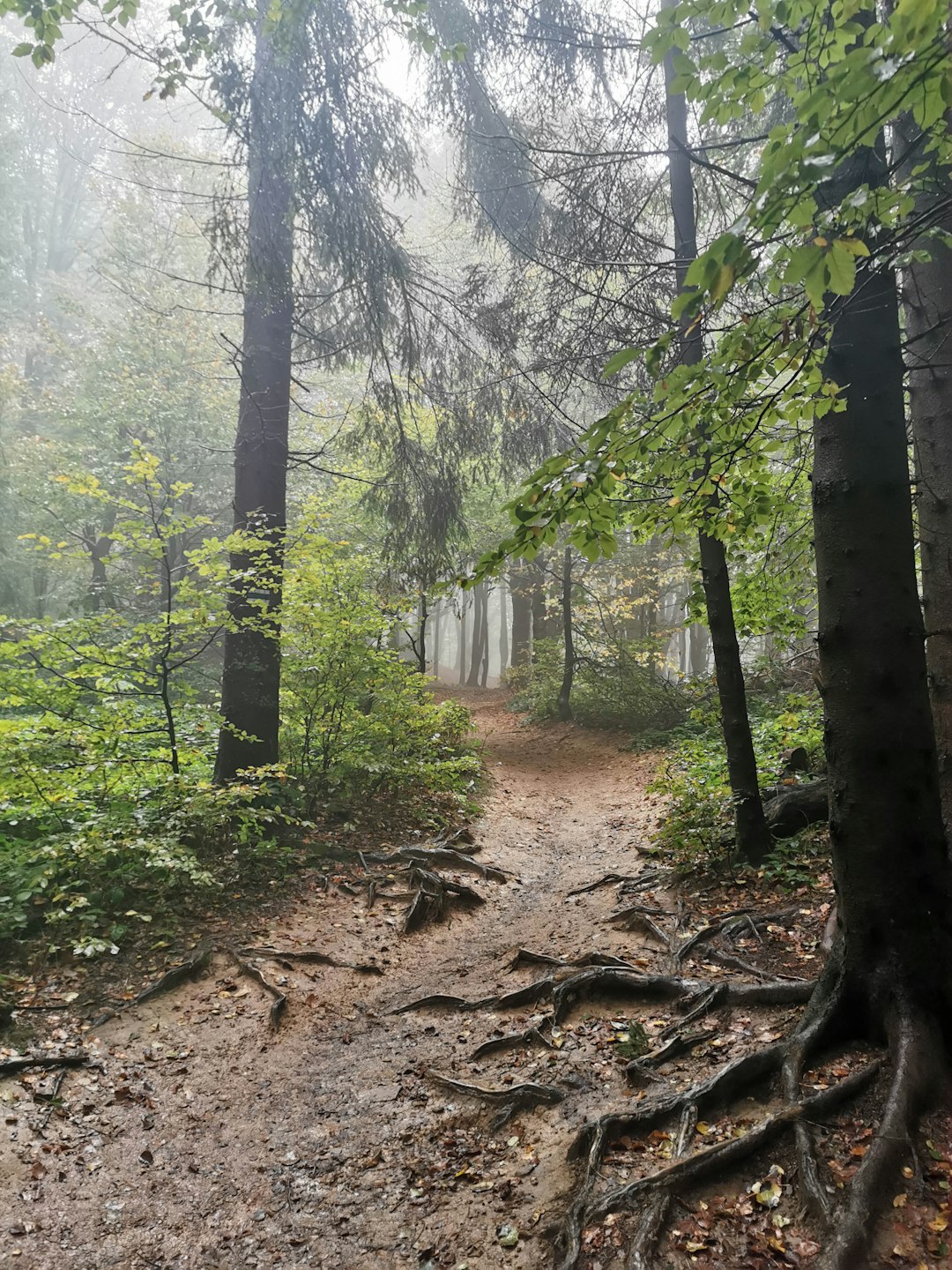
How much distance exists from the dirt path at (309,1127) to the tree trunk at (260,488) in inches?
82.3

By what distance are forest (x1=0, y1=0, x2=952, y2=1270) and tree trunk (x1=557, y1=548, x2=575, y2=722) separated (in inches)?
134

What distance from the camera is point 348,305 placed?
7.91m

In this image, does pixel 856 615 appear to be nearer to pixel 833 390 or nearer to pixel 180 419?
pixel 833 390

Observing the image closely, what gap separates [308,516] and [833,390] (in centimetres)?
567

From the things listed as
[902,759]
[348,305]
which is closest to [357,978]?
[902,759]

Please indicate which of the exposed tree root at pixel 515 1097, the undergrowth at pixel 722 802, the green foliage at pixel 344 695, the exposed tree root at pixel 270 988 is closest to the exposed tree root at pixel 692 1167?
the exposed tree root at pixel 515 1097

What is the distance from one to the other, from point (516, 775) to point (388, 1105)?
8.39 meters

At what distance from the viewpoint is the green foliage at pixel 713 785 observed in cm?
634

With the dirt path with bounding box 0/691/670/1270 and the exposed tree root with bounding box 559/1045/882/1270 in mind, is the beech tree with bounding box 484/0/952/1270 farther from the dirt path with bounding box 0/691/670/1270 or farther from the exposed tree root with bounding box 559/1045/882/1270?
the dirt path with bounding box 0/691/670/1270

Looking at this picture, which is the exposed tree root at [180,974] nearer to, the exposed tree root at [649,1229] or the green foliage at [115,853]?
the green foliage at [115,853]

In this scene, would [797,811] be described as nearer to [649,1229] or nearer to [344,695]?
[649,1229]

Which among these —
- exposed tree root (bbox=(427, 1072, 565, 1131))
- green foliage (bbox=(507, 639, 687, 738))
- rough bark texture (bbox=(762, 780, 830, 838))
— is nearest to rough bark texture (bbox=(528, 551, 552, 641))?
green foliage (bbox=(507, 639, 687, 738))

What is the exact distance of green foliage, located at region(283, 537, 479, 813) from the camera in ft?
24.7

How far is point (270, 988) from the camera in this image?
502cm
